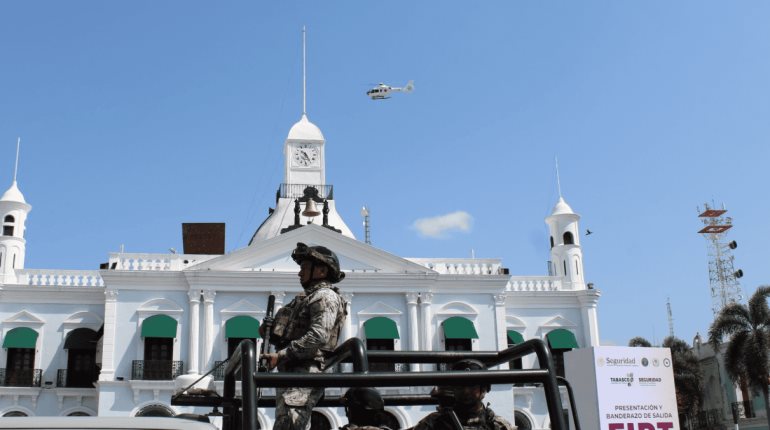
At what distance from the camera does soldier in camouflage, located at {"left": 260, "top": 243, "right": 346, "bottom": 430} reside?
182 inches

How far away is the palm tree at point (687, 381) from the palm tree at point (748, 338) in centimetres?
600

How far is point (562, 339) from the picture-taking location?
3384 centimetres

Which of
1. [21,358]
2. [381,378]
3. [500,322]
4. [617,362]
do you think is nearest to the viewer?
[381,378]

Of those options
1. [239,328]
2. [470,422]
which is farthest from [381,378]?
[239,328]

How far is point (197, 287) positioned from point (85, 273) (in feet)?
17.4

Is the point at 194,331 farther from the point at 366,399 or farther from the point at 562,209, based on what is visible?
the point at 366,399

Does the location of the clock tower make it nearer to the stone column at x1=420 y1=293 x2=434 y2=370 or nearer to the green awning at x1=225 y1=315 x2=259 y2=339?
the stone column at x1=420 y1=293 x2=434 y2=370

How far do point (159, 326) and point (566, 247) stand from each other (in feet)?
56.9

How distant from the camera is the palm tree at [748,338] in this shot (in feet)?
108

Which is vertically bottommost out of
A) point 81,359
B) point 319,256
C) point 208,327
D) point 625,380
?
point 625,380

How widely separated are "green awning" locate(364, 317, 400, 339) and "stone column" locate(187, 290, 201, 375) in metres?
6.18

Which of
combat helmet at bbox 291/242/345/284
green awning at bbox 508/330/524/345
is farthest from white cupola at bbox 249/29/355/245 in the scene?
combat helmet at bbox 291/242/345/284

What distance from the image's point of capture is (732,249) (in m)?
58.8

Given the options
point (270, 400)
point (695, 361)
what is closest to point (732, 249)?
point (695, 361)
